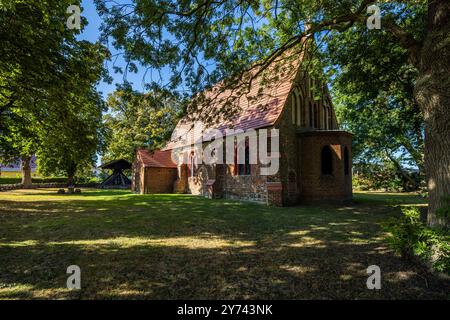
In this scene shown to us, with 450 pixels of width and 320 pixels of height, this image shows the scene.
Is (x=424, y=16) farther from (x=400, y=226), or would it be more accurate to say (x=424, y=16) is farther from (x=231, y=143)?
(x=231, y=143)

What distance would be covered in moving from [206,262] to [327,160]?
13.6 m

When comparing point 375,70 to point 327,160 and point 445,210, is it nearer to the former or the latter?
point 327,160

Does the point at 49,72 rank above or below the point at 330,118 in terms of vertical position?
below

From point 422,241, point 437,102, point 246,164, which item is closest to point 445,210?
point 422,241

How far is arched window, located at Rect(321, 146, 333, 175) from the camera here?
16.2 m

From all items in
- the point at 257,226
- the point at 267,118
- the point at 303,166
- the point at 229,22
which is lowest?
the point at 257,226

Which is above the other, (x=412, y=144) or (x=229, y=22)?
(x=229, y=22)

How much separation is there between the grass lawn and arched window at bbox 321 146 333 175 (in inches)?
296

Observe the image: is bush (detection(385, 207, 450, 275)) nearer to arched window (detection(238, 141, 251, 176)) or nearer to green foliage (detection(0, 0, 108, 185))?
green foliage (detection(0, 0, 108, 185))

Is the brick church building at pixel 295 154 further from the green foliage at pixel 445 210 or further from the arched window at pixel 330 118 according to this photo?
the green foliage at pixel 445 210

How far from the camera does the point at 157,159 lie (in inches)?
1091

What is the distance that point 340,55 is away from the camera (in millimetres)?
11430

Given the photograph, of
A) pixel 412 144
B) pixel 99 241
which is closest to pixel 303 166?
pixel 99 241
